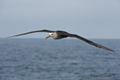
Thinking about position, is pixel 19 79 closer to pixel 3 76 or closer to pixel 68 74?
pixel 3 76

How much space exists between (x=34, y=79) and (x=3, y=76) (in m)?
7.89

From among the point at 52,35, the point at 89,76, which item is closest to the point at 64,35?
the point at 52,35

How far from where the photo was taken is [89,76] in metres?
52.4

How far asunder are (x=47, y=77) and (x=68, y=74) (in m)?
5.05

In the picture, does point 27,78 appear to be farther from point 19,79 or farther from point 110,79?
point 110,79

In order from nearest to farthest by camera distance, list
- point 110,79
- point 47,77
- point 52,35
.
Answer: point 52,35 < point 110,79 < point 47,77

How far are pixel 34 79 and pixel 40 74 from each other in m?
5.02

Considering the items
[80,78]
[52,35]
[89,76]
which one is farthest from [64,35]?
[89,76]

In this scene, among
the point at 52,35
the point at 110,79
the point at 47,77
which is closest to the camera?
the point at 52,35

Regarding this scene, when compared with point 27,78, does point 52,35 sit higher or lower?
higher

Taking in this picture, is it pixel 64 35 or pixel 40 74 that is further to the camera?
pixel 40 74

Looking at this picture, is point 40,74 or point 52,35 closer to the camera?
point 52,35

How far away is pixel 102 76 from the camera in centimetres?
5056

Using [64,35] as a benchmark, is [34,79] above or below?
below
